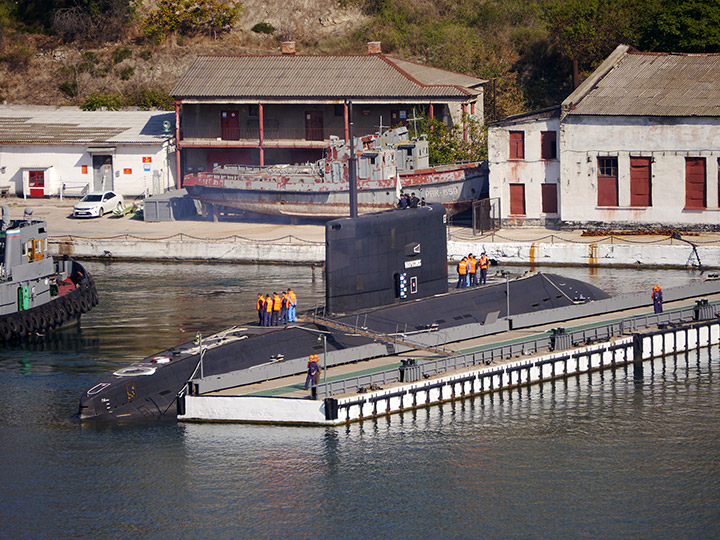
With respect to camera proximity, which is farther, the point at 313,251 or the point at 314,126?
the point at 314,126

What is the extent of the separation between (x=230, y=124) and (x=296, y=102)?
706 centimetres

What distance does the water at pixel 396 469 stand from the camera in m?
27.9

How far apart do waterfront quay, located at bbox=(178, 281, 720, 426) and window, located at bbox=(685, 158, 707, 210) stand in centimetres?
1333

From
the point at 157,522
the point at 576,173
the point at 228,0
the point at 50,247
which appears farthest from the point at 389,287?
the point at 228,0

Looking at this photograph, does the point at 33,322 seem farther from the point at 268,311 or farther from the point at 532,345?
the point at 532,345

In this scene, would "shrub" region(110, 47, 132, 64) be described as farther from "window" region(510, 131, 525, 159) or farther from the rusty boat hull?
"window" region(510, 131, 525, 159)

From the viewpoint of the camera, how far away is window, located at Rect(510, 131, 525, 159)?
63.7 m

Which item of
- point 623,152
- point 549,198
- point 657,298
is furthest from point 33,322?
point 623,152

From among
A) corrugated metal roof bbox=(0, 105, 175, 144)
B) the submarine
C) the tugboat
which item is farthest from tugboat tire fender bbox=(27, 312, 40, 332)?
corrugated metal roof bbox=(0, 105, 175, 144)

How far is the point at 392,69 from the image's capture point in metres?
74.6

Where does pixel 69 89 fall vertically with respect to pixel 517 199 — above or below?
above

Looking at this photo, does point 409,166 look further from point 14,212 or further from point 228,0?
point 228,0

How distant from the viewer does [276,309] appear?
38.8m

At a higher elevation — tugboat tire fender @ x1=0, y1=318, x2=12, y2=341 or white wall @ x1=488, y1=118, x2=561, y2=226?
white wall @ x1=488, y1=118, x2=561, y2=226
